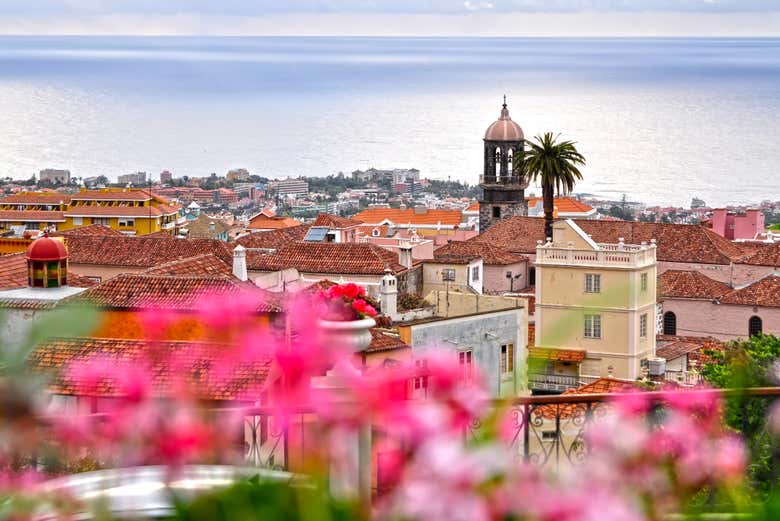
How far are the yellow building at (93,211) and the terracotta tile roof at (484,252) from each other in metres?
20.5

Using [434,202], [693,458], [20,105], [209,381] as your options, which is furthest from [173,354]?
[20,105]

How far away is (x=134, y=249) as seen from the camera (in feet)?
127

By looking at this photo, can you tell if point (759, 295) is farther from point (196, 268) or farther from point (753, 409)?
point (753, 409)

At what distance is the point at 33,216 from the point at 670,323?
104 feet

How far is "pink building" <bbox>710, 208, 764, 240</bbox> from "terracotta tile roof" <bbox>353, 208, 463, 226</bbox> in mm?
15354

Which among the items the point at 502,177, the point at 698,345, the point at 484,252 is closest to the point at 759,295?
the point at 698,345

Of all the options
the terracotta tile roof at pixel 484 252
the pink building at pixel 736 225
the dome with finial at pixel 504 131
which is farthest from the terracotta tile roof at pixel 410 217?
the terracotta tile roof at pixel 484 252

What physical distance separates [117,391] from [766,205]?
8741 centimetres

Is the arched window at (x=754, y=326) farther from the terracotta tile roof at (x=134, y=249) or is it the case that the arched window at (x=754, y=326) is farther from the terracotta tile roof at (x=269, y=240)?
the terracotta tile roof at (x=134, y=249)

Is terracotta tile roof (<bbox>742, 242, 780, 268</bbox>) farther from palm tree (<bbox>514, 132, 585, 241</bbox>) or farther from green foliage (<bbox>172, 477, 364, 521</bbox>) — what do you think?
green foliage (<bbox>172, 477, 364, 521</bbox>)

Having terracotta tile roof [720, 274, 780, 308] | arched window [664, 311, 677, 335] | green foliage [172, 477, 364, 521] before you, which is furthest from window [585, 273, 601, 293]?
green foliage [172, 477, 364, 521]

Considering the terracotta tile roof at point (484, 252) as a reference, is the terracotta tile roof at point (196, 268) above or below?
above

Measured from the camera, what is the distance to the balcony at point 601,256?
3397cm

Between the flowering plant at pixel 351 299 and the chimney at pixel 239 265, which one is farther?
the chimney at pixel 239 265
